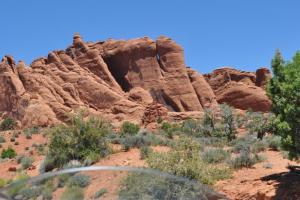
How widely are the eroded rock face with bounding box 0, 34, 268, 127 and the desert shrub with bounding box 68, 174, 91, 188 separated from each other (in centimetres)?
4267

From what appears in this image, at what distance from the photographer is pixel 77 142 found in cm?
2188

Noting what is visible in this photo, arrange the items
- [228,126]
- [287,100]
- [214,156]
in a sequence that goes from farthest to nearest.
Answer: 1. [228,126]
2. [214,156]
3. [287,100]

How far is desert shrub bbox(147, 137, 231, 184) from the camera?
14.0 m

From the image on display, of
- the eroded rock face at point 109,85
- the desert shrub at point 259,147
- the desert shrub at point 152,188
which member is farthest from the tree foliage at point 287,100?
the eroded rock face at point 109,85

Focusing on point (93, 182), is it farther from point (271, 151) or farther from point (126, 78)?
point (126, 78)

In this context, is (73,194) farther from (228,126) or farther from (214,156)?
(228,126)

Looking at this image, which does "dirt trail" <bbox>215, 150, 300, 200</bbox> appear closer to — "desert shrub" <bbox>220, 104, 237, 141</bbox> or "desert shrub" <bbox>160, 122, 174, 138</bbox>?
"desert shrub" <bbox>220, 104, 237, 141</bbox>

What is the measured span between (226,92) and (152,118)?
23547mm

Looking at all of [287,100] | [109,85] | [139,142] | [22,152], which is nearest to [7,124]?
[109,85]

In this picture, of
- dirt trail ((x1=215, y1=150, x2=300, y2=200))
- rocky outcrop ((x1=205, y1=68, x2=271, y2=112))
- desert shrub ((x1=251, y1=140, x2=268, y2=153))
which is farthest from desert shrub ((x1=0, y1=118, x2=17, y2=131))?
dirt trail ((x1=215, y1=150, x2=300, y2=200))

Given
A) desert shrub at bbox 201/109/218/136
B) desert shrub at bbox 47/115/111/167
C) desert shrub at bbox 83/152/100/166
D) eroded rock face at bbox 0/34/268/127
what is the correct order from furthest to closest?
eroded rock face at bbox 0/34/268/127 < desert shrub at bbox 201/109/218/136 < desert shrub at bbox 47/115/111/167 < desert shrub at bbox 83/152/100/166

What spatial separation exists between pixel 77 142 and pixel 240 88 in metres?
47.3

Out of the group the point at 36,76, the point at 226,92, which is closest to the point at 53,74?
the point at 36,76

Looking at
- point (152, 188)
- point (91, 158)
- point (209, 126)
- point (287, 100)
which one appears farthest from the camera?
point (209, 126)
